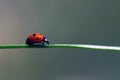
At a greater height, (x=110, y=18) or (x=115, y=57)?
(x=110, y=18)

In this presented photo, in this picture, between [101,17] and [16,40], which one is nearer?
[16,40]

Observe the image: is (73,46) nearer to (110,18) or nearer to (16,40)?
(16,40)

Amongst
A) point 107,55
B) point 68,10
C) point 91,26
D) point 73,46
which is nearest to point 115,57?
point 107,55

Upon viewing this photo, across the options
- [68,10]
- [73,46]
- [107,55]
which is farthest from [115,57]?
[73,46]

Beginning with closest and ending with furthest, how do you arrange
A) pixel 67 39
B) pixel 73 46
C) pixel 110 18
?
pixel 73 46, pixel 67 39, pixel 110 18

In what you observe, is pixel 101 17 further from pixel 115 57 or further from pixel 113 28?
pixel 115 57

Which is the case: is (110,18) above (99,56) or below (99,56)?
above

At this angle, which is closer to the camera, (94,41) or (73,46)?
(73,46)

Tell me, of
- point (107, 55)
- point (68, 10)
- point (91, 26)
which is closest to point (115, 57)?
point (107, 55)

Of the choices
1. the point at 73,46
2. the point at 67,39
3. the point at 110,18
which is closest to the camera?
the point at 73,46
